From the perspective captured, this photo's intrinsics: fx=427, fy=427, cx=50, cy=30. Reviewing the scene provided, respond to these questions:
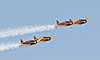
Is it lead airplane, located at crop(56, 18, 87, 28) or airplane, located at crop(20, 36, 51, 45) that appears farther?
lead airplane, located at crop(56, 18, 87, 28)

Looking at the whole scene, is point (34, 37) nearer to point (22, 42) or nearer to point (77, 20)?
point (22, 42)

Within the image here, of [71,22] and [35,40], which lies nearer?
[35,40]

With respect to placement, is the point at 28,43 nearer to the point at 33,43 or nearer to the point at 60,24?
the point at 33,43

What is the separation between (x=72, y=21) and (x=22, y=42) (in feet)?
61.2

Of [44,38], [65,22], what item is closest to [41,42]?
[44,38]

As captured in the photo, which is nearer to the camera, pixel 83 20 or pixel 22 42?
pixel 22 42

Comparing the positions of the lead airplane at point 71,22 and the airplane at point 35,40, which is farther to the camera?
the lead airplane at point 71,22

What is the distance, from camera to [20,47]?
12256cm

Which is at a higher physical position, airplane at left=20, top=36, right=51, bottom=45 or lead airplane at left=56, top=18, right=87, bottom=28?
lead airplane at left=56, top=18, right=87, bottom=28

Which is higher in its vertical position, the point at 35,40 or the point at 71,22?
the point at 71,22

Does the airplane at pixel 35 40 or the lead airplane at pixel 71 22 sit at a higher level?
the lead airplane at pixel 71 22

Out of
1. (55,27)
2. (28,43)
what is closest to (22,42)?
(28,43)

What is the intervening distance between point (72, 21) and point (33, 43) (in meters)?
16.1

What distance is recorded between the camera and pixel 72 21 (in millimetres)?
133500
